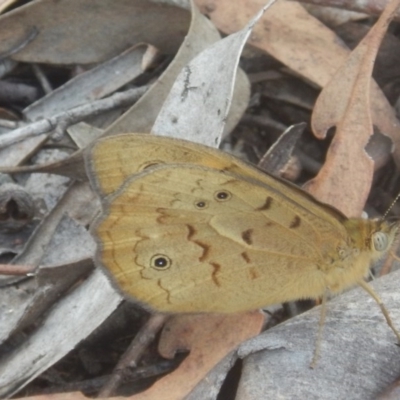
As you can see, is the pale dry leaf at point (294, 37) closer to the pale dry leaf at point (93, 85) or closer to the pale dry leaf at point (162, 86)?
the pale dry leaf at point (162, 86)

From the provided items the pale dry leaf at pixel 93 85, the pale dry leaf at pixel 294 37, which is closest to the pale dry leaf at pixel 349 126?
the pale dry leaf at pixel 294 37

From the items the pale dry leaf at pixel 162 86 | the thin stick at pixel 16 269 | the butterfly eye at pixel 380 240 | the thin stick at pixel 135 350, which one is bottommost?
the thin stick at pixel 135 350

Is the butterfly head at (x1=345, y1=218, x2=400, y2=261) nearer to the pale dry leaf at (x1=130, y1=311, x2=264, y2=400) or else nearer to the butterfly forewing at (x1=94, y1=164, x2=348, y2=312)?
the butterfly forewing at (x1=94, y1=164, x2=348, y2=312)

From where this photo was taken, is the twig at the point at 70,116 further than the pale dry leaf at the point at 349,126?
Yes

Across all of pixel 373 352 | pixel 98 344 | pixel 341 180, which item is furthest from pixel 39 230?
pixel 373 352

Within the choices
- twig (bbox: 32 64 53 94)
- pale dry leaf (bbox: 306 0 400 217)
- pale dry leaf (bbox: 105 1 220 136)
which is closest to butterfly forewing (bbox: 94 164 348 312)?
pale dry leaf (bbox: 306 0 400 217)

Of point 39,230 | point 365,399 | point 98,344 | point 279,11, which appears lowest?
point 98,344

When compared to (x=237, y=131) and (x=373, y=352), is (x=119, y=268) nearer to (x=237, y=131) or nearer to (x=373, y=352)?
(x=373, y=352)

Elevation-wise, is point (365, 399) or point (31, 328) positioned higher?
point (365, 399)
